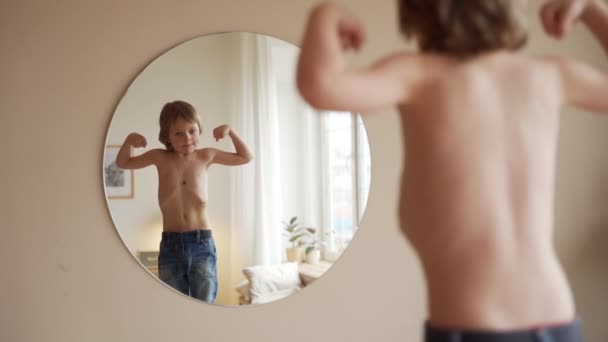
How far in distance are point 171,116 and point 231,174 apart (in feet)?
0.95

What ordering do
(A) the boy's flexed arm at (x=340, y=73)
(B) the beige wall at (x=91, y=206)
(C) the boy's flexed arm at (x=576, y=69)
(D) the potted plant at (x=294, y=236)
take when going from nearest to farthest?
1. (A) the boy's flexed arm at (x=340, y=73)
2. (C) the boy's flexed arm at (x=576, y=69)
3. (B) the beige wall at (x=91, y=206)
4. (D) the potted plant at (x=294, y=236)

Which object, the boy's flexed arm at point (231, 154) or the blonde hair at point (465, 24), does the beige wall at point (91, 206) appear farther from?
the blonde hair at point (465, 24)

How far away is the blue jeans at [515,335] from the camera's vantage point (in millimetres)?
839

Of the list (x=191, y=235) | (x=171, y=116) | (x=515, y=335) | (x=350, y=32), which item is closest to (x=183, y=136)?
(x=171, y=116)

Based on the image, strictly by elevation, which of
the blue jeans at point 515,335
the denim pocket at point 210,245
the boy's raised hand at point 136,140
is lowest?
the blue jeans at point 515,335

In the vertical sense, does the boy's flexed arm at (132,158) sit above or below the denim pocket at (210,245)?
above

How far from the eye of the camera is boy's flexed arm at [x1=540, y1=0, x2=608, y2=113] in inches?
36.8

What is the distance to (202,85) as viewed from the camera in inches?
86.9

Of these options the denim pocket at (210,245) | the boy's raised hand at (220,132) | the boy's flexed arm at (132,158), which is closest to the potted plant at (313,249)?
the denim pocket at (210,245)

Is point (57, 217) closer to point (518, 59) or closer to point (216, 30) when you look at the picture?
point (216, 30)

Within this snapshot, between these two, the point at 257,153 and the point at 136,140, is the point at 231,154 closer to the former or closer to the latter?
the point at 257,153

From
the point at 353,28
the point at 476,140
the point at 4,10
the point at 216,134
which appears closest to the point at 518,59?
the point at 476,140

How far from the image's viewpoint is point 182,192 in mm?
2166

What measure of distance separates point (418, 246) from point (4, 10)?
183 centimetres
